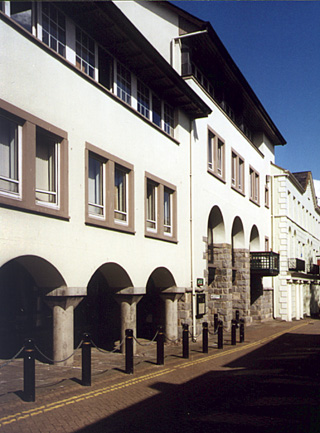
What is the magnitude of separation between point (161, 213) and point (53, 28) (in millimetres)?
7323

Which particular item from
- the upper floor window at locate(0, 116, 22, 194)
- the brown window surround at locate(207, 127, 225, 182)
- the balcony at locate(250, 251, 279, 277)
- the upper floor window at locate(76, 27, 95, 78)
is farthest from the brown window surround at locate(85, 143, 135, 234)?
the balcony at locate(250, 251, 279, 277)

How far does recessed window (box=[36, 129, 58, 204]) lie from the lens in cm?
1186

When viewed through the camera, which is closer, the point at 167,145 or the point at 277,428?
the point at 277,428

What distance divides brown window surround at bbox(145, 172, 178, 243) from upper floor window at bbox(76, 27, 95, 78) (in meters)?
3.96

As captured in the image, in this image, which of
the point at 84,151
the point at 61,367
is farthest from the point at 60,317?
the point at 84,151

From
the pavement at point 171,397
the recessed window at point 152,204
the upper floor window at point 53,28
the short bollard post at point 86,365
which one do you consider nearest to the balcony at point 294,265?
the recessed window at point 152,204

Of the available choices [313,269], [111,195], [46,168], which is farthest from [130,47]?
[313,269]

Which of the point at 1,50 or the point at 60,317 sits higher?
the point at 1,50

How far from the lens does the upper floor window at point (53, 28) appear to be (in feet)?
39.4

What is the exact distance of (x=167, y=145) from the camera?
1834cm

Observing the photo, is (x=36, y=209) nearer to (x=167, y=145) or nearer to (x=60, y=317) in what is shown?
(x=60, y=317)

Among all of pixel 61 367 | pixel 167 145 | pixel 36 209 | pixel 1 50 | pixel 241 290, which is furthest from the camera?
pixel 241 290

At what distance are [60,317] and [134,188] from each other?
491cm

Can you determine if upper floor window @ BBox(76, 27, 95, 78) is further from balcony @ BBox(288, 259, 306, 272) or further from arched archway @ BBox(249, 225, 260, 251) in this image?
balcony @ BBox(288, 259, 306, 272)
